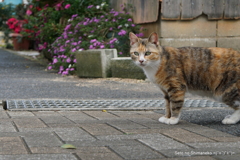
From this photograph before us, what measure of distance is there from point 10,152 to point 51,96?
3176 millimetres

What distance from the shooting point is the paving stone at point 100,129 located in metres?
3.43

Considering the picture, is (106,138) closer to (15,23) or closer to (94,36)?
(94,36)

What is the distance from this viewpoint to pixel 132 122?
3.99m

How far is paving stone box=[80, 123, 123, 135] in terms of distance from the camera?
3.43m

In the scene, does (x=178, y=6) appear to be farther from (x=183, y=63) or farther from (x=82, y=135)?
(x=82, y=135)

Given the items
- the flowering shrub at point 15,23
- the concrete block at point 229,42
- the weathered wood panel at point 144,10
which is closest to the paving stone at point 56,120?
the weathered wood panel at point 144,10

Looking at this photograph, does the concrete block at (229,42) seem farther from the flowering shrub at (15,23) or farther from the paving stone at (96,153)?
the flowering shrub at (15,23)

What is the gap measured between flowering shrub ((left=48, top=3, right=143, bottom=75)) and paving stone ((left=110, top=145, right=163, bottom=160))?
577 cm

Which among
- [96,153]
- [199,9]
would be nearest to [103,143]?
[96,153]

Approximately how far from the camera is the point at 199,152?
2.77 m

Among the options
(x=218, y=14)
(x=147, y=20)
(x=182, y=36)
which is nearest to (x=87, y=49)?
(x=147, y=20)

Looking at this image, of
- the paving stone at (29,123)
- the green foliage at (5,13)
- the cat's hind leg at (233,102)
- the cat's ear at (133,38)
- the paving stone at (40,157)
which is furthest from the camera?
the green foliage at (5,13)

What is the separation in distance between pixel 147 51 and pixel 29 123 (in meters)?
1.51

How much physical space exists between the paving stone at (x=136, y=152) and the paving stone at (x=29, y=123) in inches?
43.5
